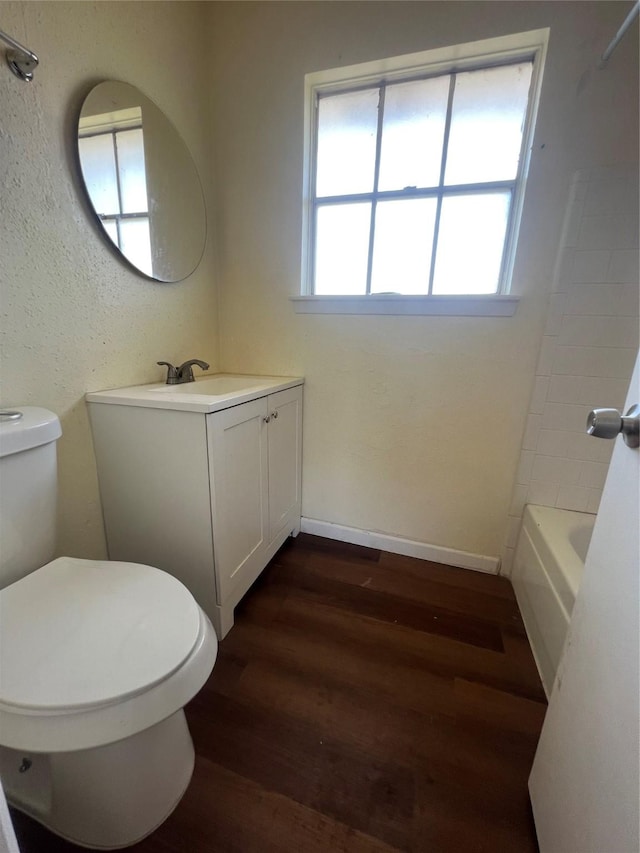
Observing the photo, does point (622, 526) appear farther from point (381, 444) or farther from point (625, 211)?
point (625, 211)

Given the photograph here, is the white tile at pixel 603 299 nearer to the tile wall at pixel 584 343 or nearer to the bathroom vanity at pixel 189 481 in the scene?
the tile wall at pixel 584 343

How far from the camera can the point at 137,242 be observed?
1.23 metres

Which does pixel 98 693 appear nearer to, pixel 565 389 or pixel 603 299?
pixel 565 389

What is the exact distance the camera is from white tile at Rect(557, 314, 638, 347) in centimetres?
122

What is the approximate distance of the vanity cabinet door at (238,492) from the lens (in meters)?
1.05

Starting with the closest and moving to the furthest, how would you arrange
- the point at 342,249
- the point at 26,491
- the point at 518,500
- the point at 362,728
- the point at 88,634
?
the point at 88,634
the point at 26,491
the point at 362,728
the point at 518,500
the point at 342,249

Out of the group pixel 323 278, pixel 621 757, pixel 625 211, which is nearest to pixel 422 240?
pixel 323 278

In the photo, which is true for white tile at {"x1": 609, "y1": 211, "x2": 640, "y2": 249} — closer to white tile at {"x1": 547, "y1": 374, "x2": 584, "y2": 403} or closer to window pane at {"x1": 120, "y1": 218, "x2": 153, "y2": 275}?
white tile at {"x1": 547, "y1": 374, "x2": 584, "y2": 403}

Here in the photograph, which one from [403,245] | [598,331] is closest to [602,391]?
[598,331]

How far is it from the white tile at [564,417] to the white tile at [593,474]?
0.16 meters

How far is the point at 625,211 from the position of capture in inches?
45.9

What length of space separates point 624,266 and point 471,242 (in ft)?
1.78

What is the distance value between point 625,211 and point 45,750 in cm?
208

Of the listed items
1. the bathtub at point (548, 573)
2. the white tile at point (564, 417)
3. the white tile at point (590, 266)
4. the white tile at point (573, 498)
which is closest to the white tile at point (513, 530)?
the bathtub at point (548, 573)
